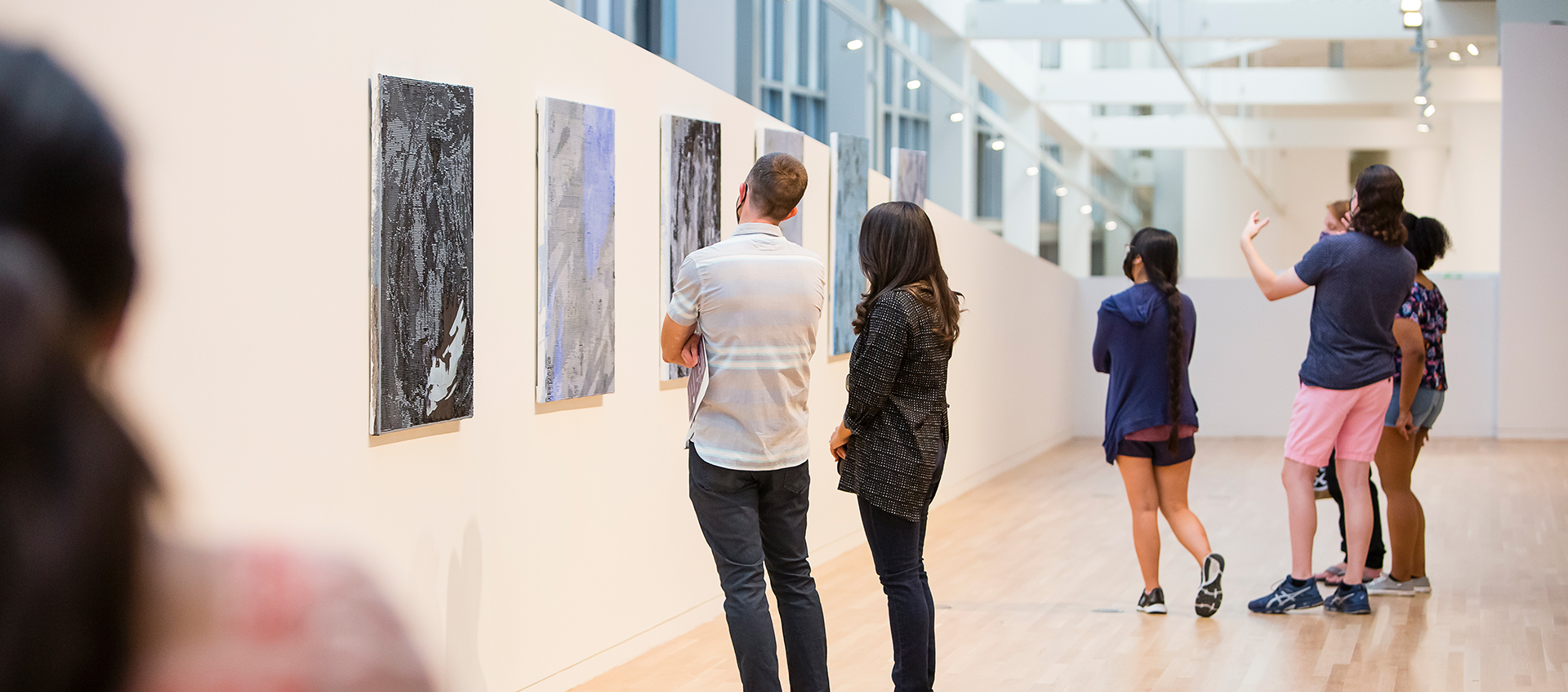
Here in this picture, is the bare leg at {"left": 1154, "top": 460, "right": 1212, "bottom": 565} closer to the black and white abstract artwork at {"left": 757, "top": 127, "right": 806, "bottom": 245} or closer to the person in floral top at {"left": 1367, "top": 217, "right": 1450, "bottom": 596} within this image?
the person in floral top at {"left": 1367, "top": 217, "right": 1450, "bottom": 596}

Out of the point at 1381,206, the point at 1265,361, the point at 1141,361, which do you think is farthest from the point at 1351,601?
the point at 1265,361

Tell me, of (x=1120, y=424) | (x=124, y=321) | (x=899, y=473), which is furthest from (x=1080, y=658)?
(x=124, y=321)

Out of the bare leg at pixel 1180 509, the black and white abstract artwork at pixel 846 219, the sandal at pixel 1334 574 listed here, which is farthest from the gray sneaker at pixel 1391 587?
the black and white abstract artwork at pixel 846 219

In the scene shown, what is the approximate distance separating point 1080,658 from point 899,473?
1495mm

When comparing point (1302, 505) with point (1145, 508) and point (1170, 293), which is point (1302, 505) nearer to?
point (1145, 508)

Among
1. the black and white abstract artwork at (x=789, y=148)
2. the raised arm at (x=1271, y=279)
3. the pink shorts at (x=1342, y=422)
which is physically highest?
the black and white abstract artwork at (x=789, y=148)

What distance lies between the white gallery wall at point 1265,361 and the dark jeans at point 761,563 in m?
9.46

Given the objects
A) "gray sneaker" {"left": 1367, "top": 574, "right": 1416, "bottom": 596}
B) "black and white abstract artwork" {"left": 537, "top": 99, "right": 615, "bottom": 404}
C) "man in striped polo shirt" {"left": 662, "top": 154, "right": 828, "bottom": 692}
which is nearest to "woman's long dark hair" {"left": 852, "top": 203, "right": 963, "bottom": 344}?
"man in striped polo shirt" {"left": 662, "top": 154, "right": 828, "bottom": 692}

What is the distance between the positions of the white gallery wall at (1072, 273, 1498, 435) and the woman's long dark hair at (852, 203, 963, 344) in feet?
30.4

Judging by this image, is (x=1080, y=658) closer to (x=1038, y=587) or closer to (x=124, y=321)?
(x=1038, y=587)

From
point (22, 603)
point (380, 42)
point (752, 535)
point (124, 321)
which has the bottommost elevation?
point (752, 535)

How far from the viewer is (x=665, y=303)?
4.45 metres

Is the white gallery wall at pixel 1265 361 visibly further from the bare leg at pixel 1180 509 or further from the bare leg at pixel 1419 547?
the bare leg at pixel 1180 509

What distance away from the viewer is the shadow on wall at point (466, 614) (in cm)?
328
